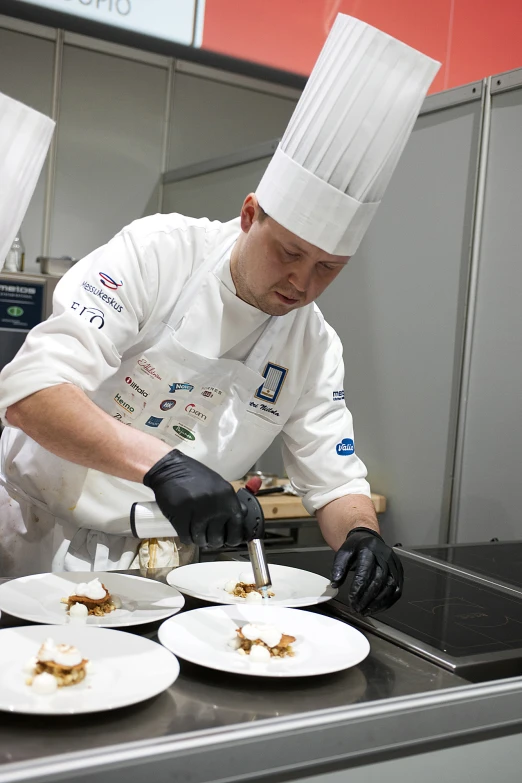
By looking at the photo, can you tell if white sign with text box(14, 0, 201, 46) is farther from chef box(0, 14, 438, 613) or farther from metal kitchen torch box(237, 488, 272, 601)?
metal kitchen torch box(237, 488, 272, 601)

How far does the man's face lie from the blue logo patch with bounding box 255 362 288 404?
144 mm

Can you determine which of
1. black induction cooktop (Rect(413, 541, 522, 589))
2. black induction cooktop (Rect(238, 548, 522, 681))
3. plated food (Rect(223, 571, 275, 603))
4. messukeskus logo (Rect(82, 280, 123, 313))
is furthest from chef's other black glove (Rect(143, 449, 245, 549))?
black induction cooktop (Rect(413, 541, 522, 589))

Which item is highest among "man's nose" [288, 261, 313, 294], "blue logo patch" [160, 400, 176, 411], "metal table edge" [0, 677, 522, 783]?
"man's nose" [288, 261, 313, 294]

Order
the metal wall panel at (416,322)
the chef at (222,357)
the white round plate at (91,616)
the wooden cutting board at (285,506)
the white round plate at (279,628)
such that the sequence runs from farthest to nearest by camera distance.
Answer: the wooden cutting board at (285,506)
the metal wall panel at (416,322)
the chef at (222,357)
the white round plate at (91,616)
the white round plate at (279,628)

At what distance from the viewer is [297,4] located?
329cm

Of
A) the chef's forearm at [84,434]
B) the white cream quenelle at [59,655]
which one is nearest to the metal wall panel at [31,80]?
the chef's forearm at [84,434]

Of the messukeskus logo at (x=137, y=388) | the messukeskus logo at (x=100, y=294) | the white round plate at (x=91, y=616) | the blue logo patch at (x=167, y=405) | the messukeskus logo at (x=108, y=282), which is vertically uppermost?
the messukeskus logo at (x=108, y=282)

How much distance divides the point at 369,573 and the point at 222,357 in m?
0.59

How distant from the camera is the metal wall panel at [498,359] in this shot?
2328 millimetres

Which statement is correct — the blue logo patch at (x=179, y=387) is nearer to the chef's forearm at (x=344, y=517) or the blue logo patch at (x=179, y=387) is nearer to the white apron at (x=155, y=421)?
the white apron at (x=155, y=421)

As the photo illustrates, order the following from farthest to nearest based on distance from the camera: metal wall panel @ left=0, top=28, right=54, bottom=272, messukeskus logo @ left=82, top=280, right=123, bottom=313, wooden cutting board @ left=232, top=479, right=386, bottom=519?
metal wall panel @ left=0, top=28, right=54, bottom=272 → wooden cutting board @ left=232, top=479, right=386, bottom=519 → messukeskus logo @ left=82, top=280, right=123, bottom=313

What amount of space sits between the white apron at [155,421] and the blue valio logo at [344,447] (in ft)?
0.57

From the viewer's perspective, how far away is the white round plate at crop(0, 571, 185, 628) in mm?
1025

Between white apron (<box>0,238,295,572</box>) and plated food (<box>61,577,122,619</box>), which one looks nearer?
plated food (<box>61,577,122,619</box>)
